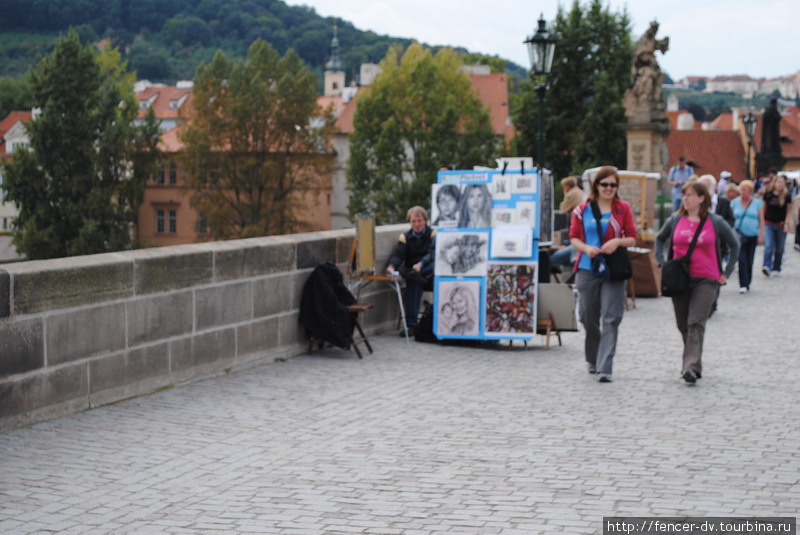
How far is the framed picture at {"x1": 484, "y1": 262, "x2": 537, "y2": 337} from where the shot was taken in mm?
12523

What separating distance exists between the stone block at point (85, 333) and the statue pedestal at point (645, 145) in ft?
66.2

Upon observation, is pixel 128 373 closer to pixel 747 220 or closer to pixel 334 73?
pixel 747 220

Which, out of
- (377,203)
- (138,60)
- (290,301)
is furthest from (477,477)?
(138,60)

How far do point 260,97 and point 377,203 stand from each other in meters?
9.13

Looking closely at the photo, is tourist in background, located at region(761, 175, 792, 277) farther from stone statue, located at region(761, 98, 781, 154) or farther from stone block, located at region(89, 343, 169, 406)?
stone statue, located at region(761, 98, 781, 154)

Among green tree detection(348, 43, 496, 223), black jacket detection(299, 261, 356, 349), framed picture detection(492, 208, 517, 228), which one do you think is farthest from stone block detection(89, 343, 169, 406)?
green tree detection(348, 43, 496, 223)

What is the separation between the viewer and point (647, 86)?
90.9 ft

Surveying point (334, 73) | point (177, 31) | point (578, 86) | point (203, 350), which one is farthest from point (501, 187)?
point (334, 73)

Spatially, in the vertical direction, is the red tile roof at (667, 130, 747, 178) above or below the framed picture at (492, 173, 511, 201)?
above

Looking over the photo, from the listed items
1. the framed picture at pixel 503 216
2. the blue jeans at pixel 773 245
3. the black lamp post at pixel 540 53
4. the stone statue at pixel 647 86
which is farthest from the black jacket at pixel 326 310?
the stone statue at pixel 647 86

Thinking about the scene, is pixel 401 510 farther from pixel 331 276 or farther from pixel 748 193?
pixel 748 193

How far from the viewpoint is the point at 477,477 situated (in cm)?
671

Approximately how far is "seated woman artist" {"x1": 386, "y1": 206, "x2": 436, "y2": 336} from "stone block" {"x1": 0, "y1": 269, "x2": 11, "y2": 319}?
5848 millimetres

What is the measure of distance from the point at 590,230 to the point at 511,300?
2.40 meters
